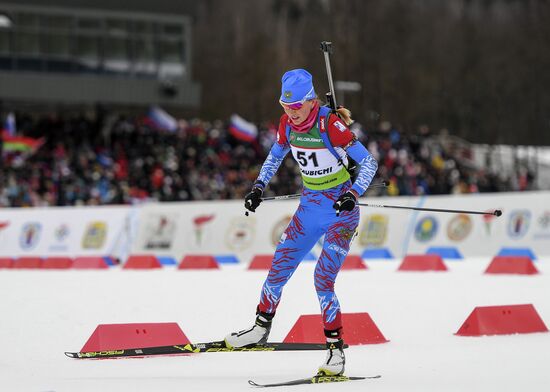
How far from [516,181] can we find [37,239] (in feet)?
62.7

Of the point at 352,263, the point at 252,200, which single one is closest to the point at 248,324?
the point at 252,200

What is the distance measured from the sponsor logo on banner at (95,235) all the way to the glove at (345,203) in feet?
50.1

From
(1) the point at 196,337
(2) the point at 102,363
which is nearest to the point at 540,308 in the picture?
(1) the point at 196,337

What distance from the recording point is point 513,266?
15.0 metres

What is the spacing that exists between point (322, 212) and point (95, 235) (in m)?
14.9

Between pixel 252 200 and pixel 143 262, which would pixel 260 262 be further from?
pixel 252 200

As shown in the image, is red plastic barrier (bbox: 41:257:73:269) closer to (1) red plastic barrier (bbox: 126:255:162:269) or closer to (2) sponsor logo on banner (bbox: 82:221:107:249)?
(1) red plastic barrier (bbox: 126:255:162:269)

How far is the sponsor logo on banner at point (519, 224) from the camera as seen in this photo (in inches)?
792

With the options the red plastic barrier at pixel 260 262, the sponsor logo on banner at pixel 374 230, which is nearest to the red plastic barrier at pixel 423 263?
the red plastic barrier at pixel 260 262

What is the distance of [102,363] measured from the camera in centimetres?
753

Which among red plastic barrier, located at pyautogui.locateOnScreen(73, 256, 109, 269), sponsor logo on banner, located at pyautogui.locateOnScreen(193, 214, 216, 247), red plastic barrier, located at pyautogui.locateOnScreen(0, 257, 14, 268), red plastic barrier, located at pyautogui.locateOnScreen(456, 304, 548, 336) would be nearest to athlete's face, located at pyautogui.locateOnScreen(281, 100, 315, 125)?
red plastic barrier, located at pyautogui.locateOnScreen(456, 304, 548, 336)

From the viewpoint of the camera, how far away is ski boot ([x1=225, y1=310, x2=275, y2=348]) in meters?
7.21

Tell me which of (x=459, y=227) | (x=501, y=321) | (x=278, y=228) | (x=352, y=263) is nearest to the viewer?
(x=501, y=321)

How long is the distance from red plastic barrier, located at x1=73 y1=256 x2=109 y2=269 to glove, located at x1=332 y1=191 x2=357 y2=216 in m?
12.5
